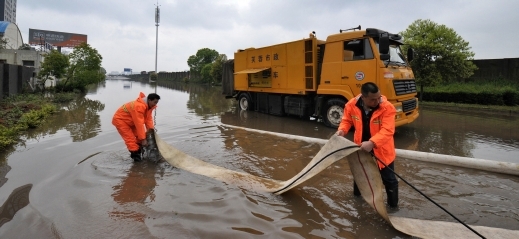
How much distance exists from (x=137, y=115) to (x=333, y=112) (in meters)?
5.40

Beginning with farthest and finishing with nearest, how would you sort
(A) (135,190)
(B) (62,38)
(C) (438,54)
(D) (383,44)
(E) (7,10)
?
(E) (7,10), (B) (62,38), (C) (438,54), (D) (383,44), (A) (135,190)

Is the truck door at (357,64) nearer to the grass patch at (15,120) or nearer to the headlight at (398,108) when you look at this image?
the headlight at (398,108)

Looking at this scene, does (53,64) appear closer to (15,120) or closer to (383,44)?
(15,120)

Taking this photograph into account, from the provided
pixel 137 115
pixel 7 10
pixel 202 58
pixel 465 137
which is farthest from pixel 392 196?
pixel 7 10

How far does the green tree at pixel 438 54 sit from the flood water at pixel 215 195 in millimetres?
8614

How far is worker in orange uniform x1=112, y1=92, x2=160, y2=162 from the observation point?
15.9 feet

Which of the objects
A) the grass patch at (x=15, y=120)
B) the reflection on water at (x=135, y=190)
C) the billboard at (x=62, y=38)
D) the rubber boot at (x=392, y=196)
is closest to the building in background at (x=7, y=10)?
the billboard at (x=62, y=38)

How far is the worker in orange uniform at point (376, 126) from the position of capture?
2.95 m

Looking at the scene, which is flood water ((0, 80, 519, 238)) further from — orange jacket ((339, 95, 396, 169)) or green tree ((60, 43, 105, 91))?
green tree ((60, 43, 105, 91))

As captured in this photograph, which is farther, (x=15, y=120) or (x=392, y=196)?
(x=15, y=120)

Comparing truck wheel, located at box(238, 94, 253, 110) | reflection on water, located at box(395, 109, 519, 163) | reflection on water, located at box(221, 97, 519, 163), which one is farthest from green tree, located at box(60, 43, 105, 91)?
reflection on water, located at box(395, 109, 519, 163)

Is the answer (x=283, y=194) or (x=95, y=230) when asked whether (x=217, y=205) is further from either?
(x=95, y=230)

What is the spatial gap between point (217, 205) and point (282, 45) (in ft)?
24.1

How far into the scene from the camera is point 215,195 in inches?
149
